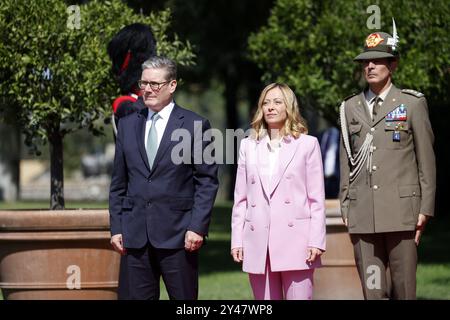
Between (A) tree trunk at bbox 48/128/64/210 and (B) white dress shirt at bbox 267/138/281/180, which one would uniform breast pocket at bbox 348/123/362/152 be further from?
(A) tree trunk at bbox 48/128/64/210

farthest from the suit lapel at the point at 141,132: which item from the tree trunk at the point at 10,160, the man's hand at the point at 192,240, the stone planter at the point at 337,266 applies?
the tree trunk at the point at 10,160

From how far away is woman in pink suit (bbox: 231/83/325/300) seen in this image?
700cm

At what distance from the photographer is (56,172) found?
10180 millimetres

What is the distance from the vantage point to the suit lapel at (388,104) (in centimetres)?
761

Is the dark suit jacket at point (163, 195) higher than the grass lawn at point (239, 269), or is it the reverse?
the dark suit jacket at point (163, 195)

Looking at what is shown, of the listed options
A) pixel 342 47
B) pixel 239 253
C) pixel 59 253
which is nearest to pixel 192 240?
pixel 239 253

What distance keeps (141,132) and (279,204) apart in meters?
1.07

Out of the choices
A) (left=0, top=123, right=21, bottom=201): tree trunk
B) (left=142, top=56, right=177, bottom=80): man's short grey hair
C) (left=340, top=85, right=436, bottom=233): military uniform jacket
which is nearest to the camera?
(left=142, top=56, right=177, bottom=80): man's short grey hair

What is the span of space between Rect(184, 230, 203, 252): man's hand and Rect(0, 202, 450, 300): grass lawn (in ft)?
13.7

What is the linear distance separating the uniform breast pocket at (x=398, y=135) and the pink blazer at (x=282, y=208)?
2.27 ft

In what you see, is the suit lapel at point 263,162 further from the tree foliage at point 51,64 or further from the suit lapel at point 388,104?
the tree foliage at point 51,64

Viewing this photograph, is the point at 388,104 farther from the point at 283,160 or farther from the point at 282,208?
the point at 282,208

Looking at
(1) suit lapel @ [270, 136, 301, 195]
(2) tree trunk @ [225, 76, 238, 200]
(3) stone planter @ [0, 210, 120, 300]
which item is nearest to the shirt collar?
(1) suit lapel @ [270, 136, 301, 195]
